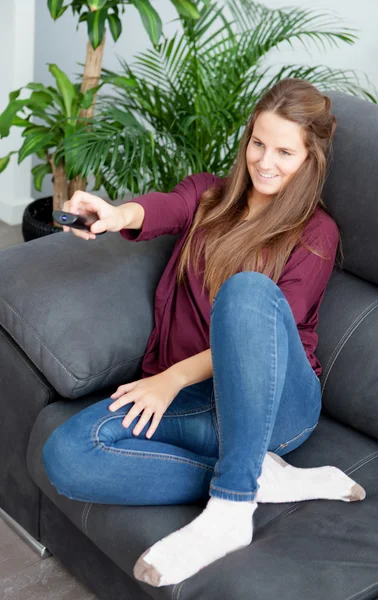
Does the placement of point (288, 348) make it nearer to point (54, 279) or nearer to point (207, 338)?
point (207, 338)

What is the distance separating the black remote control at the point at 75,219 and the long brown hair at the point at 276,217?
23 cm

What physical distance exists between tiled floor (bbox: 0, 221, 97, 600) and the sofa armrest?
367mm

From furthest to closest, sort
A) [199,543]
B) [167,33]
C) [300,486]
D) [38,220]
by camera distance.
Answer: [167,33]
[38,220]
[300,486]
[199,543]

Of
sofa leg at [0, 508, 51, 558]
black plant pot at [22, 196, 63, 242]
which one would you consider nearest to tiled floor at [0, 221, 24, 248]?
black plant pot at [22, 196, 63, 242]

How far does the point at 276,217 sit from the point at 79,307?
42cm

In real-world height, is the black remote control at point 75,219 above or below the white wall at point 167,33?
below

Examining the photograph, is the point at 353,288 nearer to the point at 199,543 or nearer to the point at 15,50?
the point at 199,543

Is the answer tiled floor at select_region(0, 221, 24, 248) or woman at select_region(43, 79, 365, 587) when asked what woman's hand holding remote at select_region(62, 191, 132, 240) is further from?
tiled floor at select_region(0, 221, 24, 248)

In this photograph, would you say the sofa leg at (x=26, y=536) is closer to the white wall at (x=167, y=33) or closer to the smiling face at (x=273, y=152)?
the smiling face at (x=273, y=152)

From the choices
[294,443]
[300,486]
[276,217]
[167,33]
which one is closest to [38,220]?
[167,33]

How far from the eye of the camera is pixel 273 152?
1533 mm

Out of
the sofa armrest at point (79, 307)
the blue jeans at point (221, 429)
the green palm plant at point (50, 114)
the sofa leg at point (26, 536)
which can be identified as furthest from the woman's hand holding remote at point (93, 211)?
the green palm plant at point (50, 114)

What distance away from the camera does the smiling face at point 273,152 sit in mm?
1521

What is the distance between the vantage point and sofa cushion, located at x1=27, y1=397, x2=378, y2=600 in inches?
45.9
